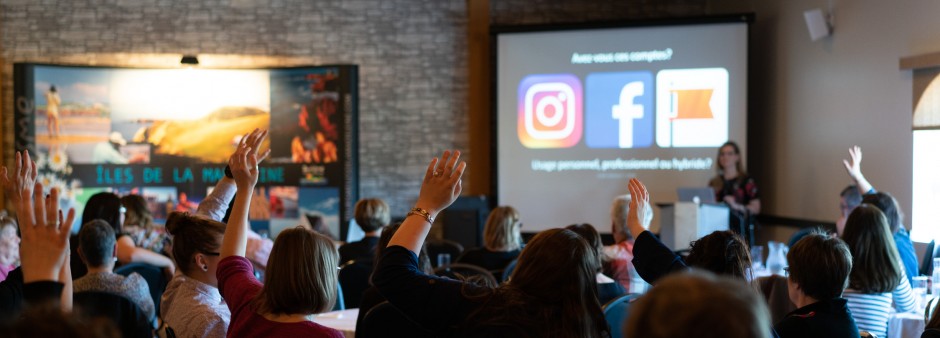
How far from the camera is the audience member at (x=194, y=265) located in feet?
8.42

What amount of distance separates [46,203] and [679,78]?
7007mm

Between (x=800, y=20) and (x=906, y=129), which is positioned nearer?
(x=906, y=129)

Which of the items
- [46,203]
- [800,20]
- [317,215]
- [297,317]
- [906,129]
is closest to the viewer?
[46,203]

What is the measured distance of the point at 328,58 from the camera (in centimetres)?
901

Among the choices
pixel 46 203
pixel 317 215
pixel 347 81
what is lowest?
pixel 317 215

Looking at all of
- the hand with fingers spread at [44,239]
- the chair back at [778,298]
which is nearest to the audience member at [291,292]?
the hand with fingers spread at [44,239]

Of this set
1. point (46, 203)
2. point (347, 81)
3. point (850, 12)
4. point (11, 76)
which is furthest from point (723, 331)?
point (11, 76)

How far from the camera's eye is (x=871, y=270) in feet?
11.9

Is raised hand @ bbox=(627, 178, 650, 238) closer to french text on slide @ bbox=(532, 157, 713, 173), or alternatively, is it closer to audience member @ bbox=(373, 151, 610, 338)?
audience member @ bbox=(373, 151, 610, 338)

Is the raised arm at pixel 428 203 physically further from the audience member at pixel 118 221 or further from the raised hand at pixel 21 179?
the audience member at pixel 118 221

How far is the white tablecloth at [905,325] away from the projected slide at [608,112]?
416 centimetres

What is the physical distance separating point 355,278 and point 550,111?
4076 mm

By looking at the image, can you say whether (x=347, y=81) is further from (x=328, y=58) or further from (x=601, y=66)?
(x=601, y=66)

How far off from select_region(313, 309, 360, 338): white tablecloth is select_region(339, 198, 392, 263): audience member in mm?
996
